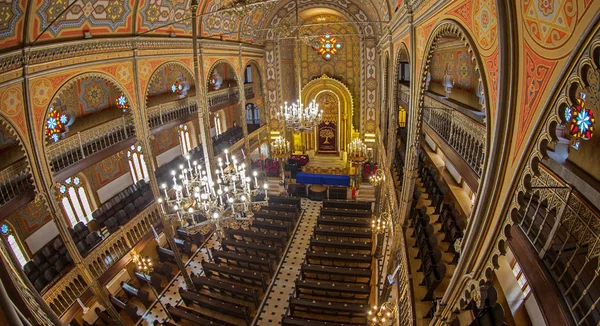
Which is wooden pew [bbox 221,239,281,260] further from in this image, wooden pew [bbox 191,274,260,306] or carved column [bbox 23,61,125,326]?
carved column [bbox 23,61,125,326]

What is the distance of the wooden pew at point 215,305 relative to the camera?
11.0 m

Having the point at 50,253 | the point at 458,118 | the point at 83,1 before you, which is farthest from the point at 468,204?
the point at 50,253

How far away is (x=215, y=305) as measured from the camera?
37.1ft

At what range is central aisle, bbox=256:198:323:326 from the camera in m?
11.6

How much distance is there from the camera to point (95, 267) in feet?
35.8

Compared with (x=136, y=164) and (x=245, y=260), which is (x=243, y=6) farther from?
(x=136, y=164)

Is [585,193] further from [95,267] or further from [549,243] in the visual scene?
[95,267]

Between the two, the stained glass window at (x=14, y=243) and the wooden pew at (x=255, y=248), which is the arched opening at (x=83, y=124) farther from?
the wooden pew at (x=255, y=248)

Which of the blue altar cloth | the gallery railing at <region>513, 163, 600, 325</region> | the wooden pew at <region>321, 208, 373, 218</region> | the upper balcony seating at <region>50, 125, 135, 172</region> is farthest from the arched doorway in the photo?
the gallery railing at <region>513, 163, 600, 325</region>

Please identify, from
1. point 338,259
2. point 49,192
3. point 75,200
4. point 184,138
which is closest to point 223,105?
point 184,138

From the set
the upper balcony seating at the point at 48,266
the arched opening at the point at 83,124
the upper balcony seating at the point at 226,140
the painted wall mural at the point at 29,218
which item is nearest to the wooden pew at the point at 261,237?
the upper balcony seating at the point at 226,140

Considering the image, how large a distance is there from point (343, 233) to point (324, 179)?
228 inches

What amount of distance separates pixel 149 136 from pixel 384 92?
11857mm

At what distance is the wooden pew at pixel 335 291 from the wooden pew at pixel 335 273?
0.40 m
